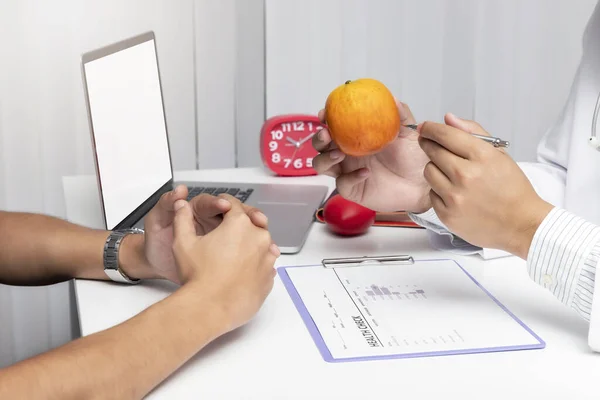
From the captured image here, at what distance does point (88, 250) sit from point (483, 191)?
60 centimetres

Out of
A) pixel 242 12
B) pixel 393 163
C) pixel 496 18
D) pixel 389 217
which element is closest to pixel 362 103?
pixel 393 163

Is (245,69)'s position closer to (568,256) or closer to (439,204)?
(439,204)

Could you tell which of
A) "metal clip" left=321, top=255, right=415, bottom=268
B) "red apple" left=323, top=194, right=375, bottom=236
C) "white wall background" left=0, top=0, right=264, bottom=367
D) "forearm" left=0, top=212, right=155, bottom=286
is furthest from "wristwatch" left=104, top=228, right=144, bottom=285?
"white wall background" left=0, top=0, right=264, bottom=367

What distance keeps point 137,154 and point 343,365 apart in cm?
73

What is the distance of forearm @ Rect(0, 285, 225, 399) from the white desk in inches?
1.3

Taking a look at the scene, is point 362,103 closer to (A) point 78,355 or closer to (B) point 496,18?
(A) point 78,355

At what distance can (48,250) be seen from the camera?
122 centimetres

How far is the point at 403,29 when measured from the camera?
8.22 ft

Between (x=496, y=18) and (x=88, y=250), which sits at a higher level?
(x=496, y=18)

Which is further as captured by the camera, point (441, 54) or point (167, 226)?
point (441, 54)

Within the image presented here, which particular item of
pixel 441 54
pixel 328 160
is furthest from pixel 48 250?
pixel 441 54

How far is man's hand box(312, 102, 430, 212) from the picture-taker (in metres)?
1.33

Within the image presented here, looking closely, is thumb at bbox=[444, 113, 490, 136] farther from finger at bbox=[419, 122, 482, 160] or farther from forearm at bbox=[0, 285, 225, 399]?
forearm at bbox=[0, 285, 225, 399]

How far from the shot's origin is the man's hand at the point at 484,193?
102 cm
